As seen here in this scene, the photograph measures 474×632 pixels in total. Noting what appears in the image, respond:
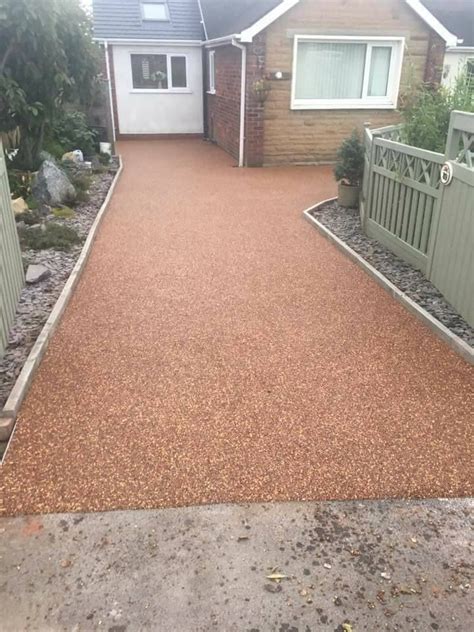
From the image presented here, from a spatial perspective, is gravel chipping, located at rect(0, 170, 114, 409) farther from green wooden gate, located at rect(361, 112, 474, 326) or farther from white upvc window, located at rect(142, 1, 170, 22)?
white upvc window, located at rect(142, 1, 170, 22)

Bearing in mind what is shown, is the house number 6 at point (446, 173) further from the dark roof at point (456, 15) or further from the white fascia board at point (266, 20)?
the dark roof at point (456, 15)

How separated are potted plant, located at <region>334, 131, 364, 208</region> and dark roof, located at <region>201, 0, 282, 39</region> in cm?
559

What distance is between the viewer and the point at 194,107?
59.9 ft

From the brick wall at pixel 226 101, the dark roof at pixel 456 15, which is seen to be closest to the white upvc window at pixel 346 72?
the brick wall at pixel 226 101

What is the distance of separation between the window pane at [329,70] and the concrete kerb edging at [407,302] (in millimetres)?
6640

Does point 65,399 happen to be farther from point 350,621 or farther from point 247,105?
point 247,105

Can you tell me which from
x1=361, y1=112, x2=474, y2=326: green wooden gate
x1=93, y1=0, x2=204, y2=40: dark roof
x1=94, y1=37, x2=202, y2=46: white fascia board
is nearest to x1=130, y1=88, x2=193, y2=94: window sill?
x1=94, y1=37, x2=202, y2=46: white fascia board

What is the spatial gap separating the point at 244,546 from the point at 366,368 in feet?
6.62

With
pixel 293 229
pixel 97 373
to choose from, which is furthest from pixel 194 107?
pixel 97 373

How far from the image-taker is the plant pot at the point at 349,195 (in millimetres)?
9047

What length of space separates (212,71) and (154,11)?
12.0 ft

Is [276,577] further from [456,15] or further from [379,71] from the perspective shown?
[456,15]

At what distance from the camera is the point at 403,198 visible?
648 cm

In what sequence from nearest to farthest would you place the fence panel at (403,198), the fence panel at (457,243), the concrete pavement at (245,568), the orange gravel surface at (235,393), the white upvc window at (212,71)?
the concrete pavement at (245,568) < the orange gravel surface at (235,393) < the fence panel at (457,243) < the fence panel at (403,198) < the white upvc window at (212,71)
